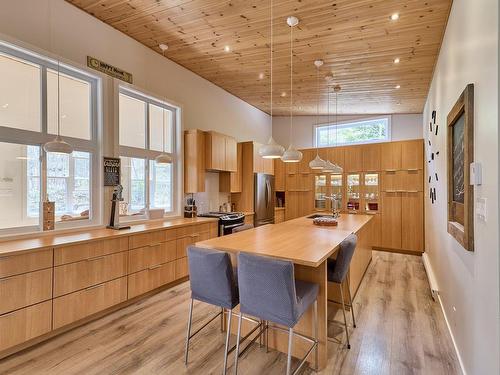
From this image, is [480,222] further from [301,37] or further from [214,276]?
[301,37]

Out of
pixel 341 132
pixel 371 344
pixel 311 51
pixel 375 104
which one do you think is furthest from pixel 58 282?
→ pixel 341 132

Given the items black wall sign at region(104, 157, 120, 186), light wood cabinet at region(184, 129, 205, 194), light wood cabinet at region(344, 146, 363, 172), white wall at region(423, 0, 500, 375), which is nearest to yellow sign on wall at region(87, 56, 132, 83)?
black wall sign at region(104, 157, 120, 186)

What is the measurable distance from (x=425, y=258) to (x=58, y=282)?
17.5ft

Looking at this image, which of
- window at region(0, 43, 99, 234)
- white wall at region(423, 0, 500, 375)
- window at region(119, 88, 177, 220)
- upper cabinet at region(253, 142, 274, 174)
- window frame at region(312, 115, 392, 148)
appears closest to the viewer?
white wall at region(423, 0, 500, 375)

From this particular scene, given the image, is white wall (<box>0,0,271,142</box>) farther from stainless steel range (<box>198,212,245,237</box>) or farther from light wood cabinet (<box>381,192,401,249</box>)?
light wood cabinet (<box>381,192,401,249</box>)

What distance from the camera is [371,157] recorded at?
6.18 m

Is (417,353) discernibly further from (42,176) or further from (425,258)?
(42,176)

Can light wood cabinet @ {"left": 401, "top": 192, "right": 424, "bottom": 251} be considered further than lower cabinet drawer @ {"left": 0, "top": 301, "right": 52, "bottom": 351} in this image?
Yes

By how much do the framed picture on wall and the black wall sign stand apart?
12.0ft

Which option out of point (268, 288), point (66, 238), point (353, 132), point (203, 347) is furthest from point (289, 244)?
point (353, 132)

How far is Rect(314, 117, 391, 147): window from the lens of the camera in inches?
265

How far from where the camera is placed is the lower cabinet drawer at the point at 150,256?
322 cm

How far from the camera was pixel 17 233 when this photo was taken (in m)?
2.72

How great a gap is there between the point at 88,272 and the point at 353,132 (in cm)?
648
